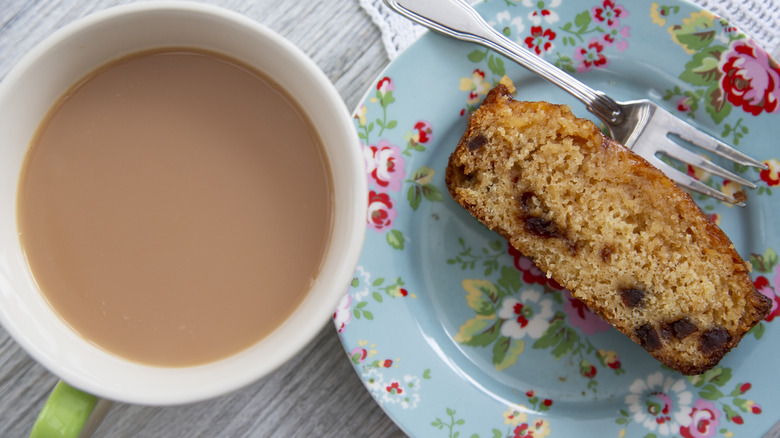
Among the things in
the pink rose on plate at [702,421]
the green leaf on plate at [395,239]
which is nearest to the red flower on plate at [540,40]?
the green leaf on plate at [395,239]

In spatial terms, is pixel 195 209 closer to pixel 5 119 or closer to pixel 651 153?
pixel 5 119

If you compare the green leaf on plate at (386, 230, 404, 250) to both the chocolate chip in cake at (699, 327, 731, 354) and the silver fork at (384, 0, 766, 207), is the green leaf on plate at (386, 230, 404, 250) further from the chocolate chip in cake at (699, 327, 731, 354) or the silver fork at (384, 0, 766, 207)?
the chocolate chip in cake at (699, 327, 731, 354)

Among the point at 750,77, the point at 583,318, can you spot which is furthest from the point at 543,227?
the point at 750,77

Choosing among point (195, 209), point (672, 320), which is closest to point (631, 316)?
point (672, 320)

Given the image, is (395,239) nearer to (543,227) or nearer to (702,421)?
(543,227)

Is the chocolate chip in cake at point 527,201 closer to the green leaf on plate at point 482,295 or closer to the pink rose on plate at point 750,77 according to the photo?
the green leaf on plate at point 482,295

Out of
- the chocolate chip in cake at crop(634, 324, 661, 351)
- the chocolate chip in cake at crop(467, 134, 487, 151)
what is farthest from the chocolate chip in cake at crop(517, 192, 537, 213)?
the chocolate chip in cake at crop(634, 324, 661, 351)
